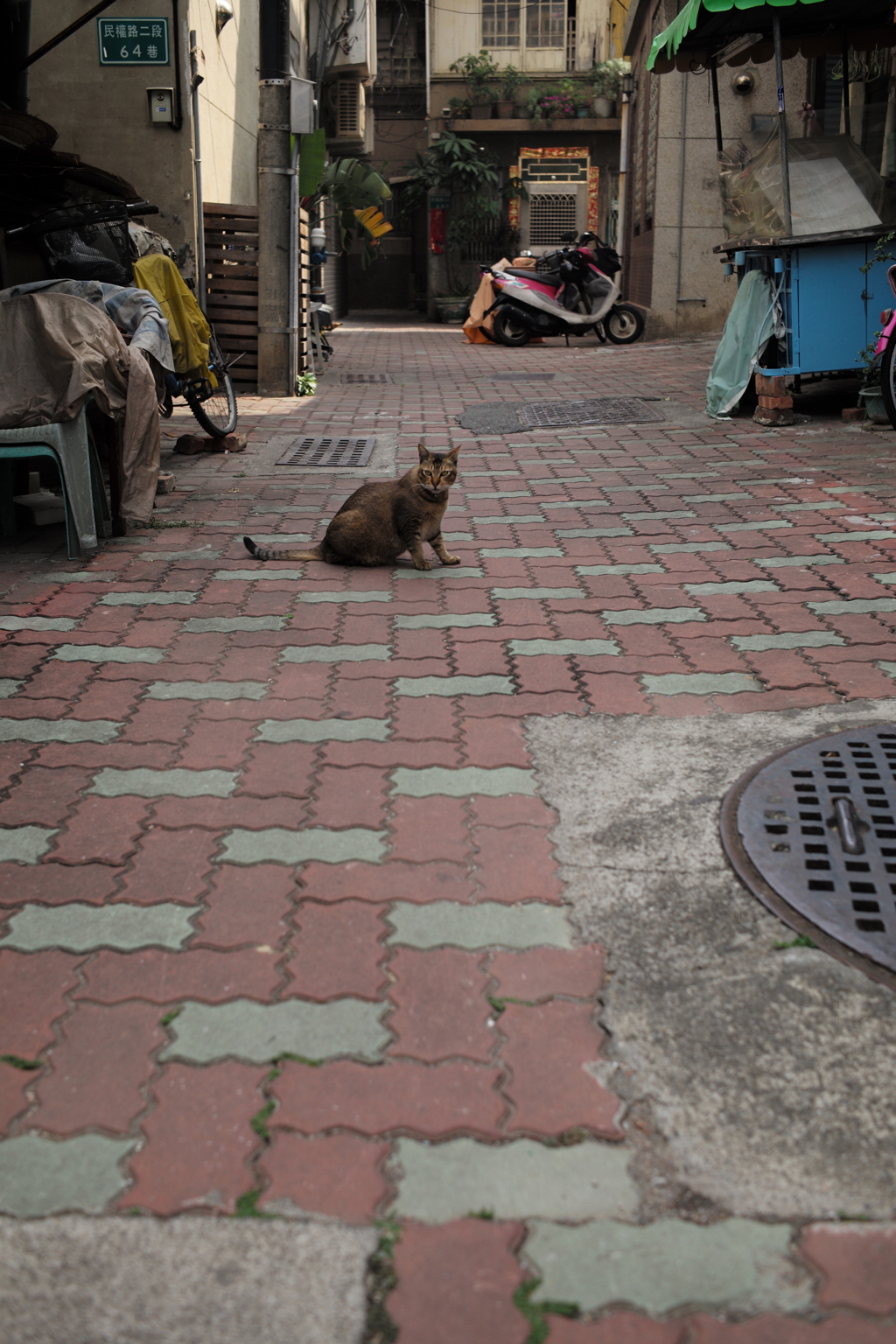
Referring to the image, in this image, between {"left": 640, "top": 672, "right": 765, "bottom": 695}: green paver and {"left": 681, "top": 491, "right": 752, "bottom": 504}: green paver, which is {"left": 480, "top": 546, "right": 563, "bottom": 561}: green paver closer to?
{"left": 681, "top": 491, "right": 752, "bottom": 504}: green paver

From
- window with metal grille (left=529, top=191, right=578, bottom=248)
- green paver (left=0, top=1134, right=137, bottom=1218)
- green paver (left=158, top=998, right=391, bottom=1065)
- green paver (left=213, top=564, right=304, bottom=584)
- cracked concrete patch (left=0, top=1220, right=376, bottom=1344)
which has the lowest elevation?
cracked concrete patch (left=0, top=1220, right=376, bottom=1344)

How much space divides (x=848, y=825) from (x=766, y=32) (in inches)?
361

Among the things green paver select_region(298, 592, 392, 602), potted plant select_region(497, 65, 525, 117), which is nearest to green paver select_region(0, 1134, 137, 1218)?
green paver select_region(298, 592, 392, 602)

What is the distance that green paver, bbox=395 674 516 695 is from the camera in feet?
13.4

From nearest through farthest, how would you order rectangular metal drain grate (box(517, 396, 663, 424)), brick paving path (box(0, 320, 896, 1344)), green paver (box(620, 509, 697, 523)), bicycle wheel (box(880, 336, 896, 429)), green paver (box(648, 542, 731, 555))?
brick paving path (box(0, 320, 896, 1344)) < green paver (box(648, 542, 731, 555)) < green paver (box(620, 509, 697, 523)) < bicycle wheel (box(880, 336, 896, 429)) < rectangular metal drain grate (box(517, 396, 663, 424))

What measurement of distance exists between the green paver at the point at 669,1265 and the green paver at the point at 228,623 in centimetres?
333

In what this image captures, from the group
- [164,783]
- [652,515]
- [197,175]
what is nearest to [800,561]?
[652,515]

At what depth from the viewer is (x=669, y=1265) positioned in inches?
67.8

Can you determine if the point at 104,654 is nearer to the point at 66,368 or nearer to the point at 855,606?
the point at 66,368

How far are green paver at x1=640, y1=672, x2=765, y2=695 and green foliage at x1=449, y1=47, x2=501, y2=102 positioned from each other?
28.0 metres

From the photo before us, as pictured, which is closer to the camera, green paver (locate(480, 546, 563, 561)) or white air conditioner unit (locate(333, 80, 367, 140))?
green paver (locate(480, 546, 563, 561))

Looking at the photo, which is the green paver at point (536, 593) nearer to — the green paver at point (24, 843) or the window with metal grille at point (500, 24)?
the green paver at point (24, 843)

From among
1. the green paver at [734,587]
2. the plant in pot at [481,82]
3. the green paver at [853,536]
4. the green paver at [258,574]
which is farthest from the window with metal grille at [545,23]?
the green paver at [734,587]

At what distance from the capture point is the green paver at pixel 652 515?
6.56 metres
